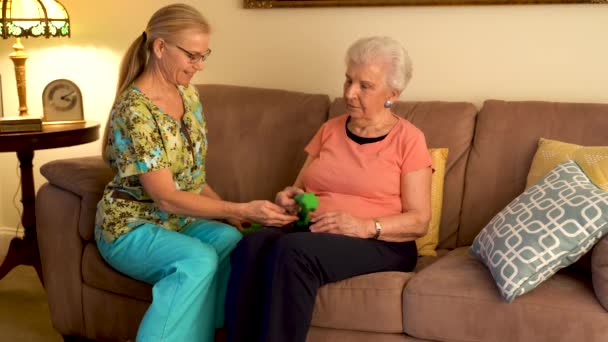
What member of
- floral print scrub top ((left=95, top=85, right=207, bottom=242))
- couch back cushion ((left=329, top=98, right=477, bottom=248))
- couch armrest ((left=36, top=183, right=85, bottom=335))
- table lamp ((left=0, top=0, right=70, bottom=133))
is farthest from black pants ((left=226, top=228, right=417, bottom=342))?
table lamp ((left=0, top=0, right=70, bottom=133))

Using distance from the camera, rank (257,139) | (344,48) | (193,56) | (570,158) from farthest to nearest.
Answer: (344,48) → (257,139) → (570,158) → (193,56)

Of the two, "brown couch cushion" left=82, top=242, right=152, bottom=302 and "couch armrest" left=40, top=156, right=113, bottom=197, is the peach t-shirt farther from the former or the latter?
"couch armrest" left=40, top=156, right=113, bottom=197

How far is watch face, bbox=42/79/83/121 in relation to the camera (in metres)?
3.36

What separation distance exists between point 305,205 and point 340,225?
130 millimetres

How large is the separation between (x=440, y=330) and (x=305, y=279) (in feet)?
1.27

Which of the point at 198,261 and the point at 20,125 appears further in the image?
the point at 20,125

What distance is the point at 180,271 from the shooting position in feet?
7.13

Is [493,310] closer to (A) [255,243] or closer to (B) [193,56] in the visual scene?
(A) [255,243]

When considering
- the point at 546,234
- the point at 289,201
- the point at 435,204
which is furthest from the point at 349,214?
the point at 546,234

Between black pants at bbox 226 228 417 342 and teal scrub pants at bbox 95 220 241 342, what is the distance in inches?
3.7

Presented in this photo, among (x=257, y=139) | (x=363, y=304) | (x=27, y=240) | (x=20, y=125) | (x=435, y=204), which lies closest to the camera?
(x=363, y=304)

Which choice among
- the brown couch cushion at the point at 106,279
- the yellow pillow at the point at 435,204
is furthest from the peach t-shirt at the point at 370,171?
the brown couch cushion at the point at 106,279

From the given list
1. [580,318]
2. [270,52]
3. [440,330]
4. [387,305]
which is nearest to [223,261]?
[387,305]

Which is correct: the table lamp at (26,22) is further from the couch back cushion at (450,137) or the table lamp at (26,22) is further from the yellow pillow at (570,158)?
the yellow pillow at (570,158)
